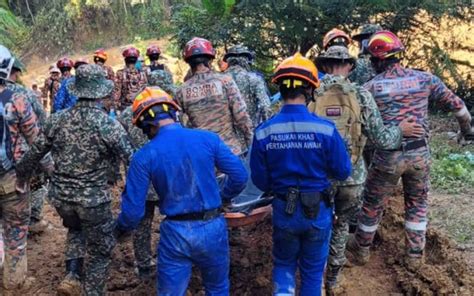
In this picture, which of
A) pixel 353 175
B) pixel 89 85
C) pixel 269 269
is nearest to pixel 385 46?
pixel 353 175

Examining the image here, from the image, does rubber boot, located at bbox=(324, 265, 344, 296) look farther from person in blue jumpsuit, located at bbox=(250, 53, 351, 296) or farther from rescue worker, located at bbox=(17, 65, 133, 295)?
rescue worker, located at bbox=(17, 65, 133, 295)

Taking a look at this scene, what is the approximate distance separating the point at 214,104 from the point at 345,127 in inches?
56.9

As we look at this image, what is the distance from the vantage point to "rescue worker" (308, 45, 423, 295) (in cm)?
434

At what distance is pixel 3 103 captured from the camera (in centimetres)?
453

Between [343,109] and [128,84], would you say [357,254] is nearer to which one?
[343,109]

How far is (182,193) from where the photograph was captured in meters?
3.52

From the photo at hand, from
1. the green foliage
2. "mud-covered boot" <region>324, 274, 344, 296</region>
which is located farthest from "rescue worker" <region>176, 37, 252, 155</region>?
the green foliage

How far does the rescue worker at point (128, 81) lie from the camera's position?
8.75 metres

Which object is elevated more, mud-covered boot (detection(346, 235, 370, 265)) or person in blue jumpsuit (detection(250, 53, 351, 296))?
person in blue jumpsuit (detection(250, 53, 351, 296))

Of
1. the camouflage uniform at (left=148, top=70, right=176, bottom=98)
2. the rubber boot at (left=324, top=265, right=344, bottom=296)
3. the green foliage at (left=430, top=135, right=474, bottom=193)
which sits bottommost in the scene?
the green foliage at (left=430, top=135, right=474, bottom=193)

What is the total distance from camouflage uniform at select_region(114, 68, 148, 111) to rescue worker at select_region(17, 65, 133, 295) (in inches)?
174

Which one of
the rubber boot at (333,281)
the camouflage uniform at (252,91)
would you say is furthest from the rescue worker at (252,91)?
the rubber boot at (333,281)

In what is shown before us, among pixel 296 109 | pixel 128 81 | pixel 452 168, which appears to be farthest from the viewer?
pixel 128 81

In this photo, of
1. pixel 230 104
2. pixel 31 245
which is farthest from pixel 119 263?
pixel 230 104
